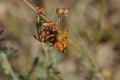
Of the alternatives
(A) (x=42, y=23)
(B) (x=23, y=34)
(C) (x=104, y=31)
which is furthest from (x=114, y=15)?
(A) (x=42, y=23)

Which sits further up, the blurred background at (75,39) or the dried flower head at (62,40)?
the dried flower head at (62,40)

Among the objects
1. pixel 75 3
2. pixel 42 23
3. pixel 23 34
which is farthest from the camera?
pixel 75 3

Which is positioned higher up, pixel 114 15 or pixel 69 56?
pixel 114 15

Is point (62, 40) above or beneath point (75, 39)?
above

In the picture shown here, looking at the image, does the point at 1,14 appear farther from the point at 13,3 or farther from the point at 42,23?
the point at 42,23

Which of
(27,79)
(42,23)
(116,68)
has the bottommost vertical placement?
(116,68)

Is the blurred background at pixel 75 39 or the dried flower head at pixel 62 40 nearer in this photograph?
the dried flower head at pixel 62 40

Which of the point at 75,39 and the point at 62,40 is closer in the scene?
the point at 62,40

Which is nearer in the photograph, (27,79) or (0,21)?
(27,79)

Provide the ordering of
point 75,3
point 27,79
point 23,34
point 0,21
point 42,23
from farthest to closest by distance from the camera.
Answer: point 0,21
point 75,3
point 23,34
point 27,79
point 42,23

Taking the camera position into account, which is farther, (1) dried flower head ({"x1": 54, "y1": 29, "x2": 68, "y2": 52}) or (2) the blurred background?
(2) the blurred background

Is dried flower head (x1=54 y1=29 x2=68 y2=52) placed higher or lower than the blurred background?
higher
